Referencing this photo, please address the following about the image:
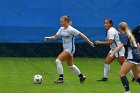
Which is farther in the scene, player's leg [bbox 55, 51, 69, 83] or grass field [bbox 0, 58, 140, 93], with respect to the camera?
player's leg [bbox 55, 51, 69, 83]

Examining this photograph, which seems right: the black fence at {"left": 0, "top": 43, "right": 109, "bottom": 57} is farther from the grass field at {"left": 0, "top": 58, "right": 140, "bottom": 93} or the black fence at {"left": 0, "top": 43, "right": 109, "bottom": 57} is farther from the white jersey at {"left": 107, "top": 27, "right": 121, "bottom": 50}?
the white jersey at {"left": 107, "top": 27, "right": 121, "bottom": 50}

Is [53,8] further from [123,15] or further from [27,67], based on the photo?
[27,67]

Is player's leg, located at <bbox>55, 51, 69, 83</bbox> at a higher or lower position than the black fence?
lower

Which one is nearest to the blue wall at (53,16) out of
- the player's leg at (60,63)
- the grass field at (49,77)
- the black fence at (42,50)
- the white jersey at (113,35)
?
the black fence at (42,50)

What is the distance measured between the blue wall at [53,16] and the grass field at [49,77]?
1289mm

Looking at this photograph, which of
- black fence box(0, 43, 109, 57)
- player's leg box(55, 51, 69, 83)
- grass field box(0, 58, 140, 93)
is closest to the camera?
grass field box(0, 58, 140, 93)

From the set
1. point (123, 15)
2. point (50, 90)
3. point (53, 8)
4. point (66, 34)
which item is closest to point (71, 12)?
point (53, 8)

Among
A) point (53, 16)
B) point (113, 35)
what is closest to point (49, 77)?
point (113, 35)

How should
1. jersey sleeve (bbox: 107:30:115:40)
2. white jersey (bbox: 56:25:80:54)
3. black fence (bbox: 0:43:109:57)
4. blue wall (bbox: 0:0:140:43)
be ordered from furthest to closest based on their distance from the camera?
black fence (bbox: 0:43:109:57)
blue wall (bbox: 0:0:140:43)
jersey sleeve (bbox: 107:30:115:40)
white jersey (bbox: 56:25:80:54)

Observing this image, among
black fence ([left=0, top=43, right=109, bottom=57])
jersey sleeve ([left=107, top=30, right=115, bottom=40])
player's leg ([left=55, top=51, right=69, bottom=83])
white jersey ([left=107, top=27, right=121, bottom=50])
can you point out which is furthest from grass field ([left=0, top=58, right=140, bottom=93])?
jersey sleeve ([left=107, top=30, right=115, bottom=40])

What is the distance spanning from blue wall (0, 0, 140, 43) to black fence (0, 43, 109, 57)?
46.7 inches

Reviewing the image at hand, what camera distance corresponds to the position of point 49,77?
56.3 ft

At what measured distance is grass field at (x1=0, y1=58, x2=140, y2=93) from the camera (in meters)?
13.6

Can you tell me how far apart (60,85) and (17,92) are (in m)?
1.91
